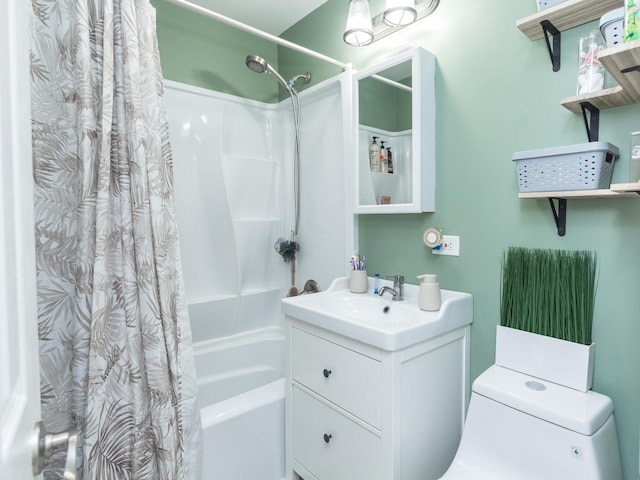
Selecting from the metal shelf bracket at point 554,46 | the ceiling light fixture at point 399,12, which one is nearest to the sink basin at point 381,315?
the metal shelf bracket at point 554,46

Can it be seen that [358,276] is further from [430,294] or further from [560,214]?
[560,214]

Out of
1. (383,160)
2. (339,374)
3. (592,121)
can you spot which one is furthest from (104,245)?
(592,121)

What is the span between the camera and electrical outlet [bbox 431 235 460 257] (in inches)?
60.1

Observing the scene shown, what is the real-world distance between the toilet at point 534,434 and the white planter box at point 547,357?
1.2 inches

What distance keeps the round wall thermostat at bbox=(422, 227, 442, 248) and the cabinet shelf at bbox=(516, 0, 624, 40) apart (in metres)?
0.78

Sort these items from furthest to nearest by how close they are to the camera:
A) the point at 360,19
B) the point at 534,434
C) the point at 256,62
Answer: the point at 256,62, the point at 360,19, the point at 534,434

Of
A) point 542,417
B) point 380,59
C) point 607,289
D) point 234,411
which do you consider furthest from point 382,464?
point 380,59

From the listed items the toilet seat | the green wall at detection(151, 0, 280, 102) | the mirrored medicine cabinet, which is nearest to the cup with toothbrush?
the mirrored medicine cabinet

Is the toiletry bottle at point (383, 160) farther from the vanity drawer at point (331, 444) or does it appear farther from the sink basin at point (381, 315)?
the vanity drawer at point (331, 444)

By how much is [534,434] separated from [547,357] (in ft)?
0.85

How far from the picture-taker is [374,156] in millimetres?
1771

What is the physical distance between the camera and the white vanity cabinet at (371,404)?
47.1 inches

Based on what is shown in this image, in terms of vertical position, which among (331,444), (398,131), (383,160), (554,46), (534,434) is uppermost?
(554,46)

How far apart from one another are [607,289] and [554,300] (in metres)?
0.15
